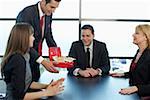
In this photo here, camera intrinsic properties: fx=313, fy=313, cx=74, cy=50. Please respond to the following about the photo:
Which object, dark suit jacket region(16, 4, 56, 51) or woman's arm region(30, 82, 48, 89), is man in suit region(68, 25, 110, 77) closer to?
dark suit jacket region(16, 4, 56, 51)

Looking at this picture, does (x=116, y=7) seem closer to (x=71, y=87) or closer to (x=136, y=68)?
(x=136, y=68)

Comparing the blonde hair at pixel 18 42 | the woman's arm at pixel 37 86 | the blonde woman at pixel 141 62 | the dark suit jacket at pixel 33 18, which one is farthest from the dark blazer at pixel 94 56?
the blonde hair at pixel 18 42

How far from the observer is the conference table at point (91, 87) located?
84.7 inches

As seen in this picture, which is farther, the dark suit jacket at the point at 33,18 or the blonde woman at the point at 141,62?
the dark suit jacket at the point at 33,18

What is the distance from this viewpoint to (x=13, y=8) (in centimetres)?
401

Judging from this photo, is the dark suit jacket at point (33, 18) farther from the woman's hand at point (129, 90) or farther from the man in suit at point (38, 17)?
the woman's hand at point (129, 90)

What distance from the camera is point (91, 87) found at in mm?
2428

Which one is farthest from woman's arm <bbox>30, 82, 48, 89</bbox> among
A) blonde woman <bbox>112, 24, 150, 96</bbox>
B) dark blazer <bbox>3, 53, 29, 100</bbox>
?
blonde woman <bbox>112, 24, 150, 96</bbox>

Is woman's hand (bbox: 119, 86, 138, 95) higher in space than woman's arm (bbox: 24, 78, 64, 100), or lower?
lower

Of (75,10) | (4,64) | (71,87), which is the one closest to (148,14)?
(75,10)

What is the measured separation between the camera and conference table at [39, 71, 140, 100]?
2.15 meters

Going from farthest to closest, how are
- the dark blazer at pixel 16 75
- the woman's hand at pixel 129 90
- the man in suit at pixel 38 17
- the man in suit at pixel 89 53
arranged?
the man in suit at pixel 89 53 → the man in suit at pixel 38 17 → the woman's hand at pixel 129 90 → the dark blazer at pixel 16 75

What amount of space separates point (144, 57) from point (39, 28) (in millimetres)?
1064

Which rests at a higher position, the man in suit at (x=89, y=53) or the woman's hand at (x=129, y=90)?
the man in suit at (x=89, y=53)
